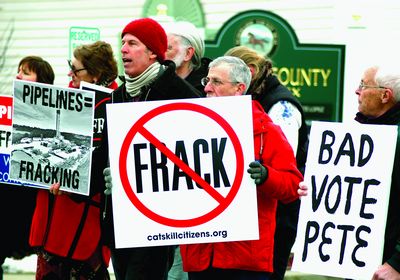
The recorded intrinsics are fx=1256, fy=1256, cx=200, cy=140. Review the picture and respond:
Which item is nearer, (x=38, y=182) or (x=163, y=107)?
(x=163, y=107)

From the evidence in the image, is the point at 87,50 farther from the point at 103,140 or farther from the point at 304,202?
the point at 304,202

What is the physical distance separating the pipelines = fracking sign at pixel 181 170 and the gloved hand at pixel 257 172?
Result: 44 mm

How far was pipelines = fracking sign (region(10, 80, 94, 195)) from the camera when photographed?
6.69 meters

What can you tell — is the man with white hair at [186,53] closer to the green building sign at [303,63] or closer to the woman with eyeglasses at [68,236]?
the woman with eyeglasses at [68,236]

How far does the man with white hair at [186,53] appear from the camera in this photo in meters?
7.47

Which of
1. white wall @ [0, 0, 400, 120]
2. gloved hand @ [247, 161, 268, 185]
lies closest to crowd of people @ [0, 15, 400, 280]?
gloved hand @ [247, 161, 268, 185]

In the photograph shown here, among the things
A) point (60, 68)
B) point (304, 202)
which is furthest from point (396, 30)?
point (304, 202)

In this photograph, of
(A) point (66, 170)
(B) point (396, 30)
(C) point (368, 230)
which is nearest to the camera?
(C) point (368, 230)

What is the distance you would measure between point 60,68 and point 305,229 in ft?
56.2

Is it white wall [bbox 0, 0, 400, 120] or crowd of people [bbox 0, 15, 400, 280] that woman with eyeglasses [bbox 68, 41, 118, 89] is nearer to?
crowd of people [bbox 0, 15, 400, 280]

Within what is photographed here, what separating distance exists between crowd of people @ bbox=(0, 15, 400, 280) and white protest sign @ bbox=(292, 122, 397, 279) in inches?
2.5

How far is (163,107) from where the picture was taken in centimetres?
596

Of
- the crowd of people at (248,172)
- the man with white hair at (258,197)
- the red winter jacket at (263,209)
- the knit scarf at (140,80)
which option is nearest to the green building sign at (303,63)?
the crowd of people at (248,172)

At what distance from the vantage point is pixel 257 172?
582 cm
